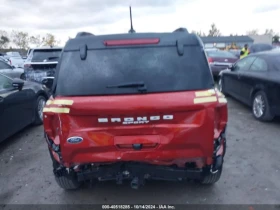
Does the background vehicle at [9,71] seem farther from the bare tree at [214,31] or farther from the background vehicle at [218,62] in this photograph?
the bare tree at [214,31]

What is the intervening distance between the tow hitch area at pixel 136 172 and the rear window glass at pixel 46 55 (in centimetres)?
723

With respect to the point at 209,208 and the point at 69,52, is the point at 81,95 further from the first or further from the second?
the point at 209,208

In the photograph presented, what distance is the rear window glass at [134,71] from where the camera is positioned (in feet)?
8.42

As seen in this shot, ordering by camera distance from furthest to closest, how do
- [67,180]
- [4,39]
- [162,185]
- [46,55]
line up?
[4,39], [46,55], [162,185], [67,180]

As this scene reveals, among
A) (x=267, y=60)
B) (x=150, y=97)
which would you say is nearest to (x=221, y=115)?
(x=150, y=97)

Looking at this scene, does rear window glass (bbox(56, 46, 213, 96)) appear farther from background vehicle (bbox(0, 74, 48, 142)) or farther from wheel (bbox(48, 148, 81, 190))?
background vehicle (bbox(0, 74, 48, 142))

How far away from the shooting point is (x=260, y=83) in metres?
6.01

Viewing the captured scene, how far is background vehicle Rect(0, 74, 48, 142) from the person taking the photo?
4.83 metres

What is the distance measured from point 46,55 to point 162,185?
7.39 m

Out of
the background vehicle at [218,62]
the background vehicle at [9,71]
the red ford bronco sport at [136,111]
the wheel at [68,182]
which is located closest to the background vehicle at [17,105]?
the wheel at [68,182]

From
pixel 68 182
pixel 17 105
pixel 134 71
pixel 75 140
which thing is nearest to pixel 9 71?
pixel 17 105

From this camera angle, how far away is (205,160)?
8.78 ft

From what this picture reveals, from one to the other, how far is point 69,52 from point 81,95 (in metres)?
0.54

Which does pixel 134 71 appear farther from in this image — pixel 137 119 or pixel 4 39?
pixel 4 39
